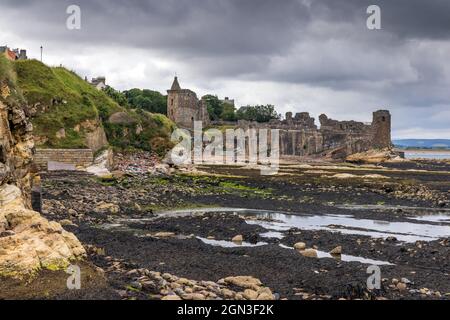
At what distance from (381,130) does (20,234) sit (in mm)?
123040

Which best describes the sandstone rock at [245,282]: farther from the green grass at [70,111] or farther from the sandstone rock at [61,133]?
the sandstone rock at [61,133]

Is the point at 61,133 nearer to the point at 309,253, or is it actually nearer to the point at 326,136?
the point at 309,253

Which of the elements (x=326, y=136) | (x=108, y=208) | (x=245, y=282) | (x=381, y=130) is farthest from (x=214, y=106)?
(x=245, y=282)

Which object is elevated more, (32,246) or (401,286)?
(32,246)

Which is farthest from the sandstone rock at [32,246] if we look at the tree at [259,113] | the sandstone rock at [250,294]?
the tree at [259,113]

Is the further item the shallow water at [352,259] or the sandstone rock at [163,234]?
the sandstone rock at [163,234]

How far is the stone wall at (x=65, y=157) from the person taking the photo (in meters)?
Answer: 45.6

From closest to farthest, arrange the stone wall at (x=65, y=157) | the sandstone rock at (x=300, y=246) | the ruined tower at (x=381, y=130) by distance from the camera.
Result: the sandstone rock at (x=300, y=246)
the stone wall at (x=65, y=157)
the ruined tower at (x=381, y=130)

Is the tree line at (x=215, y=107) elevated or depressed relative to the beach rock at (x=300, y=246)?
elevated

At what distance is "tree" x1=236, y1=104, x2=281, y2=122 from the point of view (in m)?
149

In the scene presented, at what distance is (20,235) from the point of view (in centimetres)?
1434

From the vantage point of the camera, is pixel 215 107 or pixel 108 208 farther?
pixel 215 107

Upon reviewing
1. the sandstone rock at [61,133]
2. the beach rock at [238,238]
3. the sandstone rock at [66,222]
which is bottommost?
the beach rock at [238,238]
